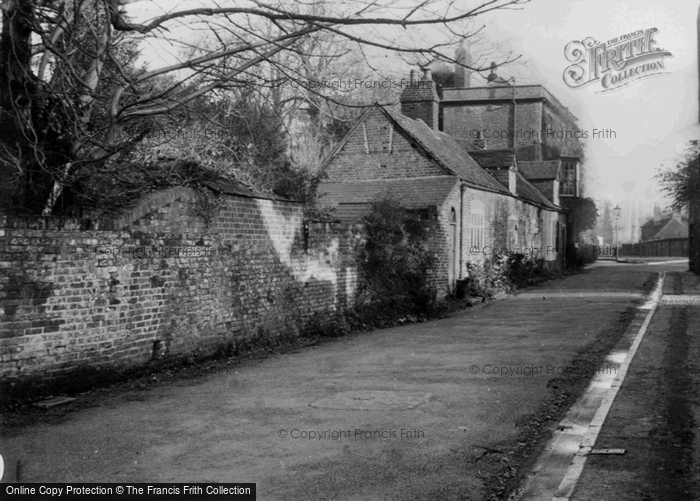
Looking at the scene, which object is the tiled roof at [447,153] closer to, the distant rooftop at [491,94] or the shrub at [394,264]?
the shrub at [394,264]

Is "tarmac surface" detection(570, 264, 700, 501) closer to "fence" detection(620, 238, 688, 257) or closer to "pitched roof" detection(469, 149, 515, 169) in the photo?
"pitched roof" detection(469, 149, 515, 169)

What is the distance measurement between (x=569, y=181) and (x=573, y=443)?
155 feet

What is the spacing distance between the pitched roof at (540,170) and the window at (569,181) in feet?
26.5

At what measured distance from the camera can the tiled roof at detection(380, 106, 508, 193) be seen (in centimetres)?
2348

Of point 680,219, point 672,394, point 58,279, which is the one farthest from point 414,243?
point 680,219

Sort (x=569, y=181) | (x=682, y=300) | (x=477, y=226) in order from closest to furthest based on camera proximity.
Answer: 1. (x=682, y=300)
2. (x=477, y=226)
3. (x=569, y=181)

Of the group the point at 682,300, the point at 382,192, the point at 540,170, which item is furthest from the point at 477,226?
the point at 540,170

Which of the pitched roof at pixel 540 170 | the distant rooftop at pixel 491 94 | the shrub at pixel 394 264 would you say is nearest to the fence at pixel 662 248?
the distant rooftop at pixel 491 94

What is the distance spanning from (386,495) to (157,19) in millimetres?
4721

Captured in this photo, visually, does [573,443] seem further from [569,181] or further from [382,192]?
[569,181]

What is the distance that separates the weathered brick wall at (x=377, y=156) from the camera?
23655 mm

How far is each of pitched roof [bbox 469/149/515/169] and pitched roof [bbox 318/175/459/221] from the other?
8074mm

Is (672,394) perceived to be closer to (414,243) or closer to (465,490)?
(465,490)

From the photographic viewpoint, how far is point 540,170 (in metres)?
42.0
